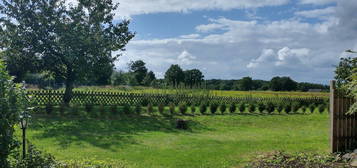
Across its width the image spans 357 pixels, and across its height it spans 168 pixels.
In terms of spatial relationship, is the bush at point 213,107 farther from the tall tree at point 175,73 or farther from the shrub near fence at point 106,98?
the tall tree at point 175,73

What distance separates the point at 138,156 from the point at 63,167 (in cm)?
191

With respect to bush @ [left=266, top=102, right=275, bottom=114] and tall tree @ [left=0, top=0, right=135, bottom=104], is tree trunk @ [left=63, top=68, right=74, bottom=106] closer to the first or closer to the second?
tall tree @ [left=0, top=0, right=135, bottom=104]

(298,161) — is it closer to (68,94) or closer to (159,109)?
(159,109)

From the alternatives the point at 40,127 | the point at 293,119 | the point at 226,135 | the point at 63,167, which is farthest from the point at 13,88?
the point at 293,119

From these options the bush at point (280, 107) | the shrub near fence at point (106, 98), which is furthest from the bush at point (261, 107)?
the shrub near fence at point (106, 98)

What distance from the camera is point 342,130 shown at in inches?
308

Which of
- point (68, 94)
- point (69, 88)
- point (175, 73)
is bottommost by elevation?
point (68, 94)

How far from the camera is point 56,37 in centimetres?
1573

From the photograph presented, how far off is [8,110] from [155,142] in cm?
535

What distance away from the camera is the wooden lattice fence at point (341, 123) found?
25.3 ft

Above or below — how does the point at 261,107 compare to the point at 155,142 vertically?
above

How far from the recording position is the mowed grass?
6949 millimetres

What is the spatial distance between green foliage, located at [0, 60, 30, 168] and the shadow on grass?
3.85 meters

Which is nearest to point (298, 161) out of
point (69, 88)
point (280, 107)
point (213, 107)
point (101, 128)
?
point (101, 128)
